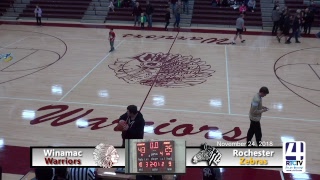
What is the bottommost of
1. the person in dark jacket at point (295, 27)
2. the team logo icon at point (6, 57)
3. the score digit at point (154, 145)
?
the team logo icon at point (6, 57)

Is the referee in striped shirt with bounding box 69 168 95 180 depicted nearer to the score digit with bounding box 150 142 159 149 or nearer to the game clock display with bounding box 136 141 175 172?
the game clock display with bounding box 136 141 175 172

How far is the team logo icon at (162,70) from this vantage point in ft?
40.9

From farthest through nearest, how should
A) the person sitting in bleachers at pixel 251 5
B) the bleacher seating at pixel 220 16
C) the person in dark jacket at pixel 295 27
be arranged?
the person sitting in bleachers at pixel 251 5, the bleacher seating at pixel 220 16, the person in dark jacket at pixel 295 27

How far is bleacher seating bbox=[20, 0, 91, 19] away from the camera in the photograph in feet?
77.4

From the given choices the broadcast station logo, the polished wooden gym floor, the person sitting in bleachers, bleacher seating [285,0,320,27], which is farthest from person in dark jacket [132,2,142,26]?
the broadcast station logo

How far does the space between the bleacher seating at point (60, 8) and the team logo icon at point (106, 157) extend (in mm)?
20061

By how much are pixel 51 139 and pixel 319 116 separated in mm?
6961

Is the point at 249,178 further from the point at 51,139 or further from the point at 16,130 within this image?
the point at 16,130

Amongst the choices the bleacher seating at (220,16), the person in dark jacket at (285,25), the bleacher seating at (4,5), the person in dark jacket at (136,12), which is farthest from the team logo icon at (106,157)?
the bleacher seating at (4,5)

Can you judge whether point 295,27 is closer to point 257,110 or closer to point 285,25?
point 285,25

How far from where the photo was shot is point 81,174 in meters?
5.11
